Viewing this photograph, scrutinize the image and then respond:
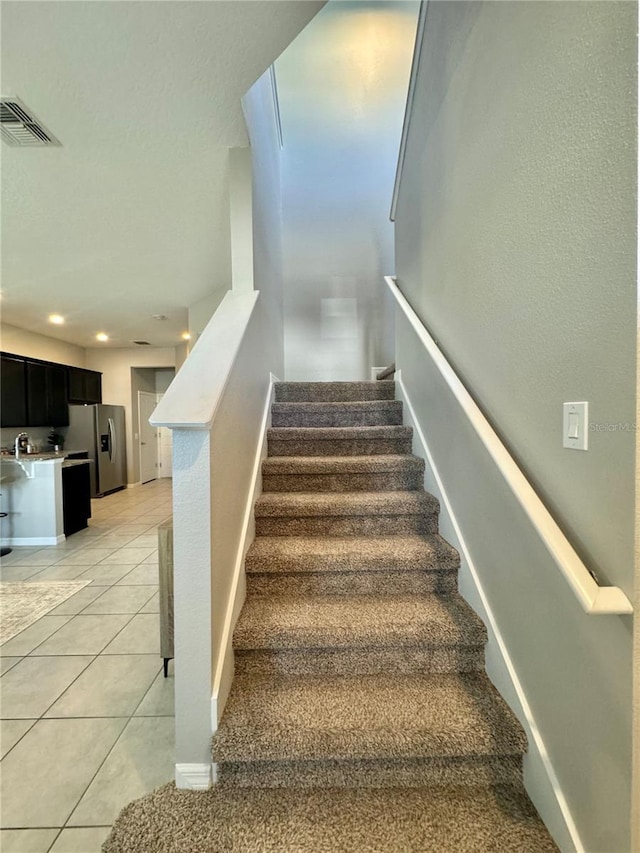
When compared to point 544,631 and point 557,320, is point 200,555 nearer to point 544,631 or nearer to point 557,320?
point 544,631

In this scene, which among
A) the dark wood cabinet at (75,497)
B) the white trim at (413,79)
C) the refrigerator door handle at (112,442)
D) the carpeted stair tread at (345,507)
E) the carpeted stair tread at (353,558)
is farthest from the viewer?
the refrigerator door handle at (112,442)

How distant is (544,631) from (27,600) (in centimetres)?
318

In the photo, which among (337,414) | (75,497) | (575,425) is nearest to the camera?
(575,425)

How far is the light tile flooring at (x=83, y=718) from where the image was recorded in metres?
1.14

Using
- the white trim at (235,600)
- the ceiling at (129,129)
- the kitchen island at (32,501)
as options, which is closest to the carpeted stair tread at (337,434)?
the white trim at (235,600)

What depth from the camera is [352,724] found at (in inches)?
44.7

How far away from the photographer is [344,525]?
5.90 feet

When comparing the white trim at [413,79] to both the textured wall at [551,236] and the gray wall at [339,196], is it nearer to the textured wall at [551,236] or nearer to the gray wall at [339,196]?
the textured wall at [551,236]

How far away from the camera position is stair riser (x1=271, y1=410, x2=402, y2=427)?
246 cm

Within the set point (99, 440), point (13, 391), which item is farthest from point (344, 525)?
point (99, 440)

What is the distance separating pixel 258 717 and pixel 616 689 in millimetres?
1000

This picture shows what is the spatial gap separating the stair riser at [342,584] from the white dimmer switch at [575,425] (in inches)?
34.7

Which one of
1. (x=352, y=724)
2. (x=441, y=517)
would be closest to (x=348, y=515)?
(x=441, y=517)

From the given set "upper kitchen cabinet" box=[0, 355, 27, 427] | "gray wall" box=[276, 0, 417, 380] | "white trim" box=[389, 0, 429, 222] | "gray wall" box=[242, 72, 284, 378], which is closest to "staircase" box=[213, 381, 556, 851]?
"gray wall" box=[242, 72, 284, 378]
